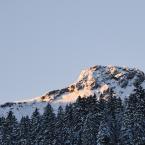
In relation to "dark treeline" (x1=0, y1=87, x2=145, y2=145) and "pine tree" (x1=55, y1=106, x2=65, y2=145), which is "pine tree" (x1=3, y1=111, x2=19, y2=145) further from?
"pine tree" (x1=55, y1=106, x2=65, y2=145)

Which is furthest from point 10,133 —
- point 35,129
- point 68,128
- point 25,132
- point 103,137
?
point 103,137

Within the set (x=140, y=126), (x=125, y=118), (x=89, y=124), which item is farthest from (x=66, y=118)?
(x=140, y=126)

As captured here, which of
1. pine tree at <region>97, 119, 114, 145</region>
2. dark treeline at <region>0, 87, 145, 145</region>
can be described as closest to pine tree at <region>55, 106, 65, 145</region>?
dark treeline at <region>0, 87, 145, 145</region>

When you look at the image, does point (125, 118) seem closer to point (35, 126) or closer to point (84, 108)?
point (84, 108)

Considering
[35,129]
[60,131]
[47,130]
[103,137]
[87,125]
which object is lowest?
[103,137]

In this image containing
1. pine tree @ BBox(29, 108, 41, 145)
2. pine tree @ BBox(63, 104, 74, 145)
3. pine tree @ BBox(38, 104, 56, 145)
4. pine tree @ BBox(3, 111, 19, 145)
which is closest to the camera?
pine tree @ BBox(63, 104, 74, 145)

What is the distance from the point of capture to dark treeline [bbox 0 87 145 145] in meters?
78.1

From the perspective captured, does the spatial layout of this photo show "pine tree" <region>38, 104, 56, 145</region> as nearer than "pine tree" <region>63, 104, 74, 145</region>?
No

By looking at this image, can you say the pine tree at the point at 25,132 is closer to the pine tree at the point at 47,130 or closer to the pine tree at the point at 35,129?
the pine tree at the point at 35,129

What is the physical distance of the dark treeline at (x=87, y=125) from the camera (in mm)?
78125

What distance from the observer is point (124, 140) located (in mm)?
86188

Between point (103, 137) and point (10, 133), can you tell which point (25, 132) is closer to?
point (10, 133)

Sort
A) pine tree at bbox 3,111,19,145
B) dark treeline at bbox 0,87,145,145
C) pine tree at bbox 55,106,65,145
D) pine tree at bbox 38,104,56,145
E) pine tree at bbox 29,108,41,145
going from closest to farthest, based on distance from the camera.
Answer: dark treeline at bbox 0,87,145,145
pine tree at bbox 38,104,56,145
pine tree at bbox 55,106,65,145
pine tree at bbox 29,108,41,145
pine tree at bbox 3,111,19,145

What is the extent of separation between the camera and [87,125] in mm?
87688
